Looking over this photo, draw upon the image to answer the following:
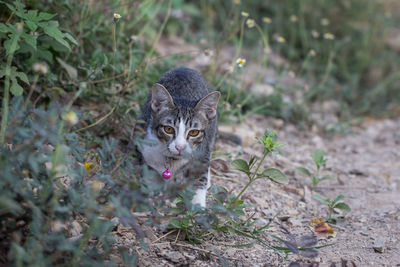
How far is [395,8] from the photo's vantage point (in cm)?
816

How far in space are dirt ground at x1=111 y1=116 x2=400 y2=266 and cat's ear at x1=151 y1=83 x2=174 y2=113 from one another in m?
0.84

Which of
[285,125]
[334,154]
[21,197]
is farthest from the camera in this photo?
[285,125]

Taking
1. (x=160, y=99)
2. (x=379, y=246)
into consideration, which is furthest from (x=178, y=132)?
(x=379, y=246)

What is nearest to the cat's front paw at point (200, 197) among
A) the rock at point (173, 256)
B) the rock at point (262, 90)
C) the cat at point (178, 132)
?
the cat at point (178, 132)

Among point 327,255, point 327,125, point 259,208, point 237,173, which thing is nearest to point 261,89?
point 327,125

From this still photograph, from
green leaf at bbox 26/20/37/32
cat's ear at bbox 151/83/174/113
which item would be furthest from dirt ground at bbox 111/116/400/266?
green leaf at bbox 26/20/37/32

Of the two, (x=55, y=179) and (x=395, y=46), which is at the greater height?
(x=395, y=46)

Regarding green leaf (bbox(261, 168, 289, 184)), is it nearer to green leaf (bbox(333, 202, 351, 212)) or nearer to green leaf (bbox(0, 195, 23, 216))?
green leaf (bbox(333, 202, 351, 212))

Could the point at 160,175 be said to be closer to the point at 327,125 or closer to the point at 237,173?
the point at 237,173

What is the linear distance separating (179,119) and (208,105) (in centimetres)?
27

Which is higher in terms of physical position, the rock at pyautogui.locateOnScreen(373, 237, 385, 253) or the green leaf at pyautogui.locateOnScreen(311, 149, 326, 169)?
the green leaf at pyautogui.locateOnScreen(311, 149, 326, 169)

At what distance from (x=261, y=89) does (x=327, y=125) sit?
970 millimetres

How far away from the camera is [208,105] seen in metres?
3.43

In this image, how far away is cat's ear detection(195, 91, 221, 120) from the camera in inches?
133
